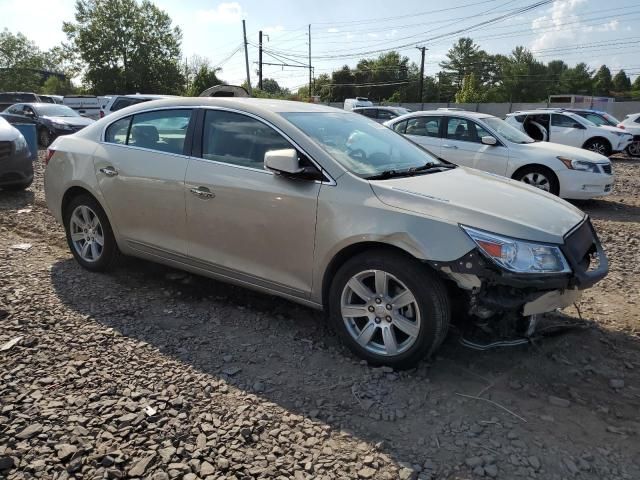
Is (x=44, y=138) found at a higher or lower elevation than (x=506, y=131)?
lower

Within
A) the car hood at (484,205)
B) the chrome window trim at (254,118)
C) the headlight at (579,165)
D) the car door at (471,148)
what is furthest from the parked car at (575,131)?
the chrome window trim at (254,118)

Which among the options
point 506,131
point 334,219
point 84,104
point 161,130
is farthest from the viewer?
point 84,104

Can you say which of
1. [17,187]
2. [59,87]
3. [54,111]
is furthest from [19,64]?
[17,187]

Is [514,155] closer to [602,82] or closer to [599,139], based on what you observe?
[599,139]

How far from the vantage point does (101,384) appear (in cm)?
315

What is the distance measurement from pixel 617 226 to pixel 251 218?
592cm

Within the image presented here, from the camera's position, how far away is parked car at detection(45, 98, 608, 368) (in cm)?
309

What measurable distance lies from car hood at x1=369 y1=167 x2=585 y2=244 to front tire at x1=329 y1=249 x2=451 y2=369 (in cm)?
35

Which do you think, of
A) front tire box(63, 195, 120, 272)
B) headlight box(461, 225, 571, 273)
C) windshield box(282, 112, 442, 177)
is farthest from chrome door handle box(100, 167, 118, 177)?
headlight box(461, 225, 571, 273)

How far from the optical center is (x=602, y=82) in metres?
90.8

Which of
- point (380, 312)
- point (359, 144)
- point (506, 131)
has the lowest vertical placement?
point (380, 312)

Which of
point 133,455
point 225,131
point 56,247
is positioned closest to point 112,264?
point 56,247

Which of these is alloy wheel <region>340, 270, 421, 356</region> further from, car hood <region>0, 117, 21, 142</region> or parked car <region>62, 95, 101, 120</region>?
parked car <region>62, 95, 101, 120</region>

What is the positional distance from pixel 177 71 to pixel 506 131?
57.1 m
